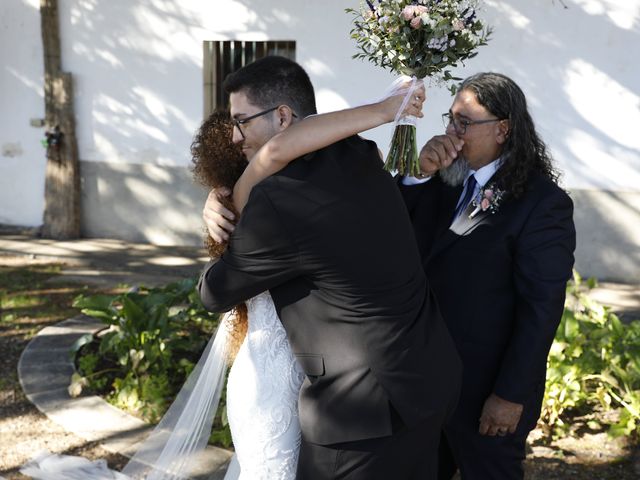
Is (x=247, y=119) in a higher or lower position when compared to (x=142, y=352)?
higher

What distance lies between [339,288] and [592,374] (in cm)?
279

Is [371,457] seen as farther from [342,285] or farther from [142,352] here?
[142,352]

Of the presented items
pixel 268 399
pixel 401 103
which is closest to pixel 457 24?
pixel 401 103

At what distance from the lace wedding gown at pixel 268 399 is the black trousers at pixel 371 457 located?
0.40 ft

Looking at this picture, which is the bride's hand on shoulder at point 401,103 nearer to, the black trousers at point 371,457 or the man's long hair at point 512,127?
the man's long hair at point 512,127

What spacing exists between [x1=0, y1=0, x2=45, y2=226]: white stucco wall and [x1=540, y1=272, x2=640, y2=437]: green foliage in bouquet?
738cm

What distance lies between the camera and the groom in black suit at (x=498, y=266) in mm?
2844

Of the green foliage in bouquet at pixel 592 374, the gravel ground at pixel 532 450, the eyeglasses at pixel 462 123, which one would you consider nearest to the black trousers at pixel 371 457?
the eyeglasses at pixel 462 123

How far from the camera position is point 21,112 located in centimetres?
973

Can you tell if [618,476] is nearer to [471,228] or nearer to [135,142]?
[471,228]

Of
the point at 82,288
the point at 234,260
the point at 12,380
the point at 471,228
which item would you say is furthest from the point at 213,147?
the point at 82,288

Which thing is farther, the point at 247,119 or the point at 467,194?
the point at 467,194

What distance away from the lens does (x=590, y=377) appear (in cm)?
436

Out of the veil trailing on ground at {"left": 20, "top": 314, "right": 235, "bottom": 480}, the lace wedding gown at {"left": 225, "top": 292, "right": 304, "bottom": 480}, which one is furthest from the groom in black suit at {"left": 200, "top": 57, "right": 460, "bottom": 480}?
the veil trailing on ground at {"left": 20, "top": 314, "right": 235, "bottom": 480}
